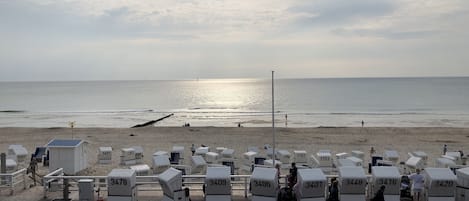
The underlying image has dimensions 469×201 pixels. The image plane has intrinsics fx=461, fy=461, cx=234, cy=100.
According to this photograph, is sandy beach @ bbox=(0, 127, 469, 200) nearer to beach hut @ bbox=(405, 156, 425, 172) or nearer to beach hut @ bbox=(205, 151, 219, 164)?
beach hut @ bbox=(205, 151, 219, 164)

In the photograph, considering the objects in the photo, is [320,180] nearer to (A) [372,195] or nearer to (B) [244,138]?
(A) [372,195]

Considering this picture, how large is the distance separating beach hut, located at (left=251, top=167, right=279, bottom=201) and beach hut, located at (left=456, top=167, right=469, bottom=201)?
437 cm

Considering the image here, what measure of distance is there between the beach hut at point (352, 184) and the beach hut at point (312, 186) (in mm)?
495

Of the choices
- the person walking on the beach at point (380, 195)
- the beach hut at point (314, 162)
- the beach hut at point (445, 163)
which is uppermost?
the person walking on the beach at point (380, 195)

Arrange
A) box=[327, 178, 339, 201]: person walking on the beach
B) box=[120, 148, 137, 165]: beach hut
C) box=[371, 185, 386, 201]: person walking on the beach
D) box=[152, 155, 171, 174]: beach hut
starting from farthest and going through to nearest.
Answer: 1. box=[120, 148, 137, 165]: beach hut
2. box=[152, 155, 171, 174]: beach hut
3. box=[327, 178, 339, 201]: person walking on the beach
4. box=[371, 185, 386, 201]: person walking on the beach

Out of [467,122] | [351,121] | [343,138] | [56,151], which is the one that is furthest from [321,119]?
[56,151]

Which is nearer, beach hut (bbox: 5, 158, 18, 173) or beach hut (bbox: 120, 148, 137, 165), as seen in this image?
beach hut (bbox: 5, 158, 18, 173)

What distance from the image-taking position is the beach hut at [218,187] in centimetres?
1085

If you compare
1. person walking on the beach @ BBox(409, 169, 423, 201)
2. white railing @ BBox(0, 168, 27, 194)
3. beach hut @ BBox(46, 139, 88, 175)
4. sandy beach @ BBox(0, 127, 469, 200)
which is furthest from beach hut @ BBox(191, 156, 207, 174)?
person walking on the beach @ BBox(409, 169, 423, 201)

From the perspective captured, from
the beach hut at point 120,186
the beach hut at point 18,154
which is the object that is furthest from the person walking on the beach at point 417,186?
the beach hut at point 18,154

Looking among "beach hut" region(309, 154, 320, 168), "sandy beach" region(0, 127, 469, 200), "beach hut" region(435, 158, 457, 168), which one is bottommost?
"sandy beach" region(0, 127, 469, 200)

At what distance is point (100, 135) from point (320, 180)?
95.6ft

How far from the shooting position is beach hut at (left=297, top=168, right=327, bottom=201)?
10.5 metres

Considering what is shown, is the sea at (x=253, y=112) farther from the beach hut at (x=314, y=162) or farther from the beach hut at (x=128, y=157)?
the beach hut at (x=314, y=162)
